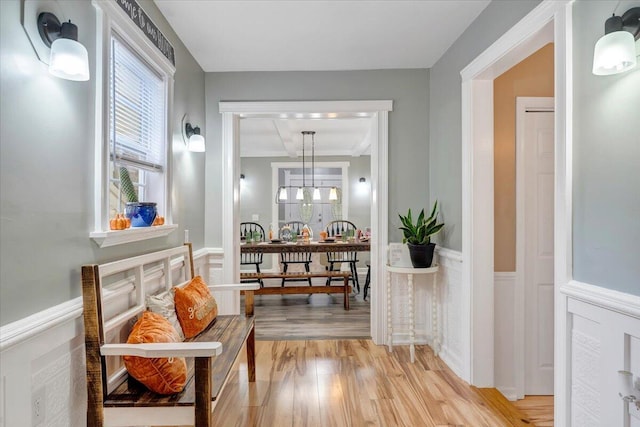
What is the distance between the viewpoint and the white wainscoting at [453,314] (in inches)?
102

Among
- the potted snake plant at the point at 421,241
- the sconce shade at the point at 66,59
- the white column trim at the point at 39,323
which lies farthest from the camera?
the potted snake plant at the point at 421,241

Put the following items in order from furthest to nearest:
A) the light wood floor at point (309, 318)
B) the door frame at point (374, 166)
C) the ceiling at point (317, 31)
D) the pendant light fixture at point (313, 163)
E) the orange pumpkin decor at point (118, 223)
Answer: the pendant light fixture at point (313, 163) < the light wood floor at point (309, 318) < the door frame at point (374, 166) < the ceiling at point (317, 31) < the orange pumpkin decor at point (118, 223)

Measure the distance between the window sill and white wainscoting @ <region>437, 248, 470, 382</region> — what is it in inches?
81.1

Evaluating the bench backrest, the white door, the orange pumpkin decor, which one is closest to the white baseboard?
the white door

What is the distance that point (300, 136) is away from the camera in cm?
602

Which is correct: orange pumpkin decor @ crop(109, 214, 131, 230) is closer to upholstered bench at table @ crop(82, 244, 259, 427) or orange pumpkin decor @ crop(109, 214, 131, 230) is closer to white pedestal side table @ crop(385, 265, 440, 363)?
upholstered bench at table @ crop(82, 244, 259, 427)

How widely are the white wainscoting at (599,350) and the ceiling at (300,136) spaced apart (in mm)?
3327

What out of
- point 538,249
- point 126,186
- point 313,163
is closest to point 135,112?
point 126,186

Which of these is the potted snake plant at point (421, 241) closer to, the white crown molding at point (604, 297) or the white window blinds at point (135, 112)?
the white crown molding at point (604, 297)

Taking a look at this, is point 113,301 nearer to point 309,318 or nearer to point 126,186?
point 126,186

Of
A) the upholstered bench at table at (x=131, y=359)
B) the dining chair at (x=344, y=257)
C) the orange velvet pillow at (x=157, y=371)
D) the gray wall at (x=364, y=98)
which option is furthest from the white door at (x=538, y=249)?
the dining chair at (x=344, y=257)

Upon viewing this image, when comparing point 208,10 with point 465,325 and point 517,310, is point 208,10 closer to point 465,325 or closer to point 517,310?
point 465,325

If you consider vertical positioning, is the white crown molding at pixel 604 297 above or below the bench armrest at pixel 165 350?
above

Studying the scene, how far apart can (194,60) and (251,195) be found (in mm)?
4444
